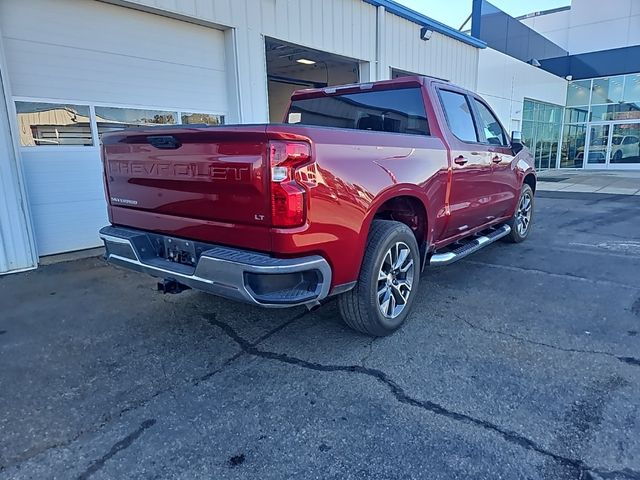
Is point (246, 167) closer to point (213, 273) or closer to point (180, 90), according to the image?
point (213, 273)

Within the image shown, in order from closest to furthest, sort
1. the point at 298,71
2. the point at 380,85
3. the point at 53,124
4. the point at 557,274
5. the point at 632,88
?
the point at 380,85 < the point at 557,274 < the point at 53,124 < the point at 298,71 < the point at 632,88

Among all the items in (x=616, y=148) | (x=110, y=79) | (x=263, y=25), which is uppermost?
(x=263, y=25)

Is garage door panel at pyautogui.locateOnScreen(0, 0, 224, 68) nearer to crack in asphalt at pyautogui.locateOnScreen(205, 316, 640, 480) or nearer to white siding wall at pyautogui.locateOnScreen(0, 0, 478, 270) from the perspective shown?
white siding wall at pyautogui.locateOnScreen(0, 0, 478, 270)

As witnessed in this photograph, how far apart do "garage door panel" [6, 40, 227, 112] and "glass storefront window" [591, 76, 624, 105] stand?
22834 millimetres

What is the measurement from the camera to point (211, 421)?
2506 mm

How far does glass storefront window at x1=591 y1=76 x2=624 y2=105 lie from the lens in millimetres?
22062

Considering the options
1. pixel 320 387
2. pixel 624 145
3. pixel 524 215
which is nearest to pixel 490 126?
pixel 524 215

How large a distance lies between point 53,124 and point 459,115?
5.43m

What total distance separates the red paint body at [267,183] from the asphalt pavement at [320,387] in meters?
0.81

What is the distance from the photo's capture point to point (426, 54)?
477 inches

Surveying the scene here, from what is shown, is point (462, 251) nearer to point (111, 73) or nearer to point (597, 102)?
point (111, 73)

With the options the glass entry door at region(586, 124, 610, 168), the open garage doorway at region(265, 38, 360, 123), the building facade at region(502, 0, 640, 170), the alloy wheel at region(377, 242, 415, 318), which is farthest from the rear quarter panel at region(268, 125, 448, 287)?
the glass entry door at region(586, 124, 610, 168)

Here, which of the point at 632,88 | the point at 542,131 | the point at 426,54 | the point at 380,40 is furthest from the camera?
the point at 542,131

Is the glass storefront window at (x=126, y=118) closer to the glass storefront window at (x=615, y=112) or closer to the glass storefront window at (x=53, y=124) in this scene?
the glass storefront window at (x=53, y=124)
